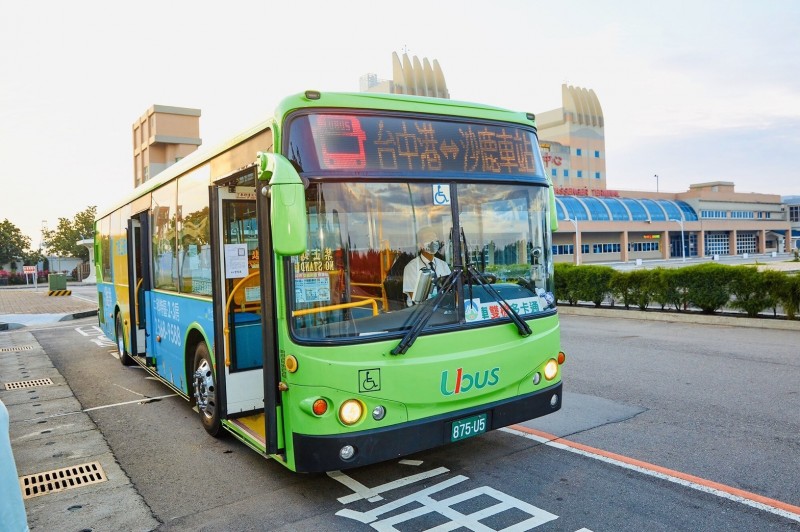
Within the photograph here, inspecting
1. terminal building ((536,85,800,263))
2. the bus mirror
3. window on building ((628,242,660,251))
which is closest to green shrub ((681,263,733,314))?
the bus mirror

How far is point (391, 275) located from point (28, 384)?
811cm

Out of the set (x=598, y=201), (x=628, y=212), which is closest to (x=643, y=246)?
(x=628, y=212)

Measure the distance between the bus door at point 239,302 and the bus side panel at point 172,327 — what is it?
0.27 m

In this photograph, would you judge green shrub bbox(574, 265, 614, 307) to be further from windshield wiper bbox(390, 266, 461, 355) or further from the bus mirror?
the bus mirror

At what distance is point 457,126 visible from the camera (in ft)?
15.3

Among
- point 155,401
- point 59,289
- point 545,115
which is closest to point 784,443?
point 155,401

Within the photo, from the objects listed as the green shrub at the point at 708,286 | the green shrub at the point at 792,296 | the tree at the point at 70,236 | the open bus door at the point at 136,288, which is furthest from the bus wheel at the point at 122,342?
the tree at the point at 70,236

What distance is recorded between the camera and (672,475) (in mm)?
4672

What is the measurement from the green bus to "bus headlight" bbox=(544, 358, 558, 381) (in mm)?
18

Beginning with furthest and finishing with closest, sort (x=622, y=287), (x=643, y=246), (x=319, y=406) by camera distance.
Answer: (x=643, y=246) → (x=622, y=287) → (x=319, y=406)

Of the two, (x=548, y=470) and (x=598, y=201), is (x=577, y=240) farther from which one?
(x=548, y=470)

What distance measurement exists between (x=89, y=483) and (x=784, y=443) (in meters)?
6.13

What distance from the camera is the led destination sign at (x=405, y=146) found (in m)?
4.15

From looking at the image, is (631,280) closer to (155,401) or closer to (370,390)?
(155,401)
